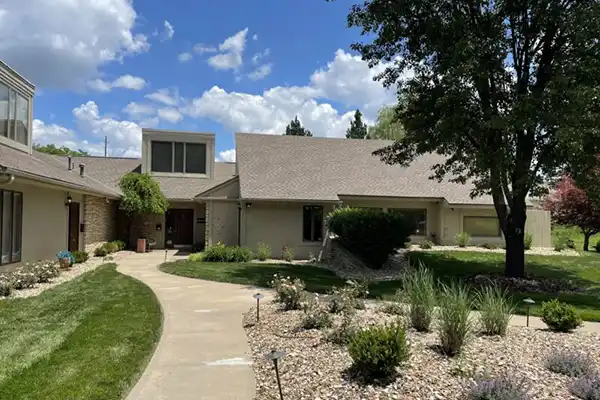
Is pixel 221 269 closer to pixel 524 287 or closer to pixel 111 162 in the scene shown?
pixel 524 287

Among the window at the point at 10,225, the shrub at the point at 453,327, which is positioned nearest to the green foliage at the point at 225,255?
the window at the point at 10,225

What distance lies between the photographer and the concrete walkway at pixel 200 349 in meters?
4.60

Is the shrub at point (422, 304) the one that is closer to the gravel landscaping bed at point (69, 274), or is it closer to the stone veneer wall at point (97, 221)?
the gravel landscaping bed at point (69, 274)

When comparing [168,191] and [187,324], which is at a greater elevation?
[168,191]

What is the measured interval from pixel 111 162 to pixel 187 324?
71.9 ft

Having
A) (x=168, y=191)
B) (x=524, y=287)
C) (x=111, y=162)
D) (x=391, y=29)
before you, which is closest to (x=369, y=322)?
(x=524, y=287)

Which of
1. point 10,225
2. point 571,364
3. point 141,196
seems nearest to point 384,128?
point 141,196

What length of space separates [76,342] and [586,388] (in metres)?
5.94

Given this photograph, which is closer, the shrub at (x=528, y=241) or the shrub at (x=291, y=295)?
the shrub at (x=291, y=295)

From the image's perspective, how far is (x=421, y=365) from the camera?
4.84m

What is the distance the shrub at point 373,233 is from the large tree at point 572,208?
11.0 m

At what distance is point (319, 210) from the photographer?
20.4 metres

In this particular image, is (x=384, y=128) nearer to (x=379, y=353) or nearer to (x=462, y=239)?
(x=462, y=239)

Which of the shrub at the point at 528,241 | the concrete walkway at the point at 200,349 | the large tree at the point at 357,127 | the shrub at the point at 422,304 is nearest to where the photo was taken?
the concrete walkway at the point at 200,349
